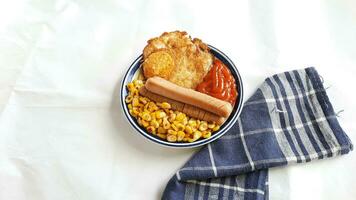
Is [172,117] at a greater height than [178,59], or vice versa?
[178,59]

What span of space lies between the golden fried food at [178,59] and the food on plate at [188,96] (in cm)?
4

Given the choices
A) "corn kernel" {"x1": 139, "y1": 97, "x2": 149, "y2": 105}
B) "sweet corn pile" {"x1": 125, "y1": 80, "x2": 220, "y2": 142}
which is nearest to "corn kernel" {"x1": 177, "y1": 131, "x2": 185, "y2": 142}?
"sweet corn pile" {"x1": 125, "y1": 80, "x2": 220, "y2": 142}

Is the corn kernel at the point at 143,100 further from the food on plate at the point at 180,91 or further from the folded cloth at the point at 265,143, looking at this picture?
the folded cloth at the point at 265,143

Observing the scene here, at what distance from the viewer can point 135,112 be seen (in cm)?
83

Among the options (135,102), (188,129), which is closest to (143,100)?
(135,102)

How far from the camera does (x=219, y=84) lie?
85 cm

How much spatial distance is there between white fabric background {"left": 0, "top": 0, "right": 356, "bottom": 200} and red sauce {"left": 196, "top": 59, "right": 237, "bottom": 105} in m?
0.08

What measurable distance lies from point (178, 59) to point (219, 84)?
0.12 m

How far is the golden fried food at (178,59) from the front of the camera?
2.86 ft

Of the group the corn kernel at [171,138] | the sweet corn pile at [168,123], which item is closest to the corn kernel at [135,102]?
the sweet corn pile at [168,123]

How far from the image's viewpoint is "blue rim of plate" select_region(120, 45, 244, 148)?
0.81m

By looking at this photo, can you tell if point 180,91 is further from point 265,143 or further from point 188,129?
point 265,143

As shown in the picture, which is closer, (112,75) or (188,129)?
(188,129)

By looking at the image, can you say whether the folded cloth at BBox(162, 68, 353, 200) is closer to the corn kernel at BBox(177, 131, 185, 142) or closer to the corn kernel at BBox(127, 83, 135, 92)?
the corn kernel at BBox(177, 131, 185, 142)
